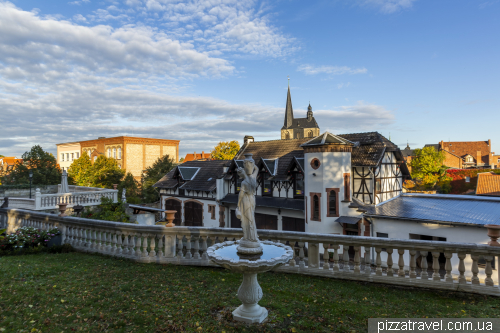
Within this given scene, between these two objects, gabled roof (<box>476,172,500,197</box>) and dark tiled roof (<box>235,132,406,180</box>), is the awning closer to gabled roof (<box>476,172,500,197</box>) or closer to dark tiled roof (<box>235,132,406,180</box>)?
dark tiled roof (<box>235,132,406,180</box>)

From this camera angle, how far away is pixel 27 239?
9773 mm

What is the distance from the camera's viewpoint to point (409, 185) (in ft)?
184

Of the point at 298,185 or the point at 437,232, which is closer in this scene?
the point at 437,232

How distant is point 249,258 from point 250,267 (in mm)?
376

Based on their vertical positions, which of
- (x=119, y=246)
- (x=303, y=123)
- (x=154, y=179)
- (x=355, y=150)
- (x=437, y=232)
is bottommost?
(x=437, y=232)

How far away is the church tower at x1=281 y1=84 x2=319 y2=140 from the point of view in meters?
74.9

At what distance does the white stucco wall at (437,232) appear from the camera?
547 inches

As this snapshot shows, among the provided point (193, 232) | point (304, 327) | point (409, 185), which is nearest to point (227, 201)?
point (193, 232)

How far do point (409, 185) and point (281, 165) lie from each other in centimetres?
4089

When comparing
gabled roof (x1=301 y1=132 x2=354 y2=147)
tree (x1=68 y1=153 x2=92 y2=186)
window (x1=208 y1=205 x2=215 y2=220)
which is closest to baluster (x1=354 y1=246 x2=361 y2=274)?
gabled roof (x1=301 y1=132 x2=354 y2=147)

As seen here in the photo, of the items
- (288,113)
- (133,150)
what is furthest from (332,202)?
(288,113)

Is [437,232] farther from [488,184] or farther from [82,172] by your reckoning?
[82,172]

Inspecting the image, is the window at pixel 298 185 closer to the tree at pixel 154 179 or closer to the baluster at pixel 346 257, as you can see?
the baluster at pixel 346 257

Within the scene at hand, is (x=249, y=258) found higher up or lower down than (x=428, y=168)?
lower down
